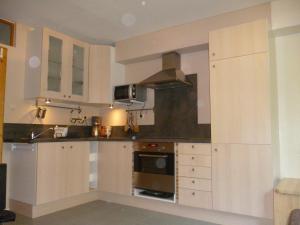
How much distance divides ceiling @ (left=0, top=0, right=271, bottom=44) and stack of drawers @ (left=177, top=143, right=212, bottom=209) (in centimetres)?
167

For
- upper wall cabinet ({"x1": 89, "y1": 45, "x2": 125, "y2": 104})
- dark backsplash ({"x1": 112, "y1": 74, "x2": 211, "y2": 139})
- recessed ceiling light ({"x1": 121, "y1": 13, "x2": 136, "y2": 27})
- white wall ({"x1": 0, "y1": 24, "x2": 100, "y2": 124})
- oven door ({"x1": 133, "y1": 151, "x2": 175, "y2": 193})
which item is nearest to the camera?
oven door ({"x1": 133, "y1": 151, "x2": 175, "y2": 193})

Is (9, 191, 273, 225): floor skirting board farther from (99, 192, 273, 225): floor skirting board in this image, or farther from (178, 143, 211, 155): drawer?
(178, 143, 211, 155): drawer

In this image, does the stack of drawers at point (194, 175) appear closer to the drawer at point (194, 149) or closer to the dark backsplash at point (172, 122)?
the drawer at point (194, 149)

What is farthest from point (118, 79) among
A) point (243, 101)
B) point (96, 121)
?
point (243, 101)

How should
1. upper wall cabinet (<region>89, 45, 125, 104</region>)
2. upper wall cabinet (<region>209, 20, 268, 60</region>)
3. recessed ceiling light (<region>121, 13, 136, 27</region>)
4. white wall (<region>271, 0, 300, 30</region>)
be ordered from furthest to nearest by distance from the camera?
upper wall cabinet (<region>89, 45, 125, 104</region>) < recessed ceiling light (<region>121, 13, 136, 27</region>) < white wall (<region>271, 0, 300, 30</region>) < upper wall cabinet (<region>209, 20, 268, 60</region>)

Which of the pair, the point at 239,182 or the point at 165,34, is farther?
the point at 165,34

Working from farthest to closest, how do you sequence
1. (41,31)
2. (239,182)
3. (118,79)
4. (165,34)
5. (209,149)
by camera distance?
(118,79) < (165,34) < (41,31) < (209,149) < (239,182)

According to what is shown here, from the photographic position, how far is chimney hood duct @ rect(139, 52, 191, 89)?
345cm

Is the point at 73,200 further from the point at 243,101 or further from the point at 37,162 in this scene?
the point at 243,101

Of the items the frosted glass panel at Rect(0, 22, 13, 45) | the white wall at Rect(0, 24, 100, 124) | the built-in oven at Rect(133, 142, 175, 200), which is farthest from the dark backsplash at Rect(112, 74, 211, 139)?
the frosted glass panel at Rect(0, 22, 13, 45)

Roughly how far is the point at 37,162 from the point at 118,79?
1.87 metres

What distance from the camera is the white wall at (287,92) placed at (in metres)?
2.96

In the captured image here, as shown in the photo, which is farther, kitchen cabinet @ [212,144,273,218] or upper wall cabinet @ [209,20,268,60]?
upper wall cabinet @ [209,20,268,60]

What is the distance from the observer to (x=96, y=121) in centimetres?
444
